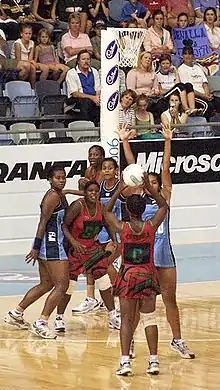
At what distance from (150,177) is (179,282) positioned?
475 centimetres

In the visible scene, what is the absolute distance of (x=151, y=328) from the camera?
995 centimetres

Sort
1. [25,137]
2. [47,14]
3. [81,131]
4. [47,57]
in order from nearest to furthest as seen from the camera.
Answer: [25,137]
[81,131]
[47,57]
[47,14]

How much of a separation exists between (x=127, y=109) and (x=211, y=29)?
4611 millimetres

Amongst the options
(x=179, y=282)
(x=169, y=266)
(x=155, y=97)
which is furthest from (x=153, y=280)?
(x=155, y=97)

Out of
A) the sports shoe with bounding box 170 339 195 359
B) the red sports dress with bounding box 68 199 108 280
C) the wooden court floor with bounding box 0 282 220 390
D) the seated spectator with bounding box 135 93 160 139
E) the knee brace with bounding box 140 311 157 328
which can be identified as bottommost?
the wooden court floor with bounding box 0 282 220 390

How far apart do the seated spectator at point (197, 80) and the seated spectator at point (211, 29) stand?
1.14 metres

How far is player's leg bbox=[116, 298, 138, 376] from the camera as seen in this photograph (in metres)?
9.92

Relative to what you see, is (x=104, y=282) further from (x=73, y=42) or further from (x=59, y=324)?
(x=73, y=42)

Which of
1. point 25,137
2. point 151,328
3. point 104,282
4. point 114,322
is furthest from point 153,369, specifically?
point 25,137

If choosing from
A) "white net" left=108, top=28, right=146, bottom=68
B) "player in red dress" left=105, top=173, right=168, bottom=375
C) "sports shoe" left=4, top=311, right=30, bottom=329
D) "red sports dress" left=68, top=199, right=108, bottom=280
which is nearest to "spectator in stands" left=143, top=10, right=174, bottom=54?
"white net" left=108, top=28, right=146, bottom=68

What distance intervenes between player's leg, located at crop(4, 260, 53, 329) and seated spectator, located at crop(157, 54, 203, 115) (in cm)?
726

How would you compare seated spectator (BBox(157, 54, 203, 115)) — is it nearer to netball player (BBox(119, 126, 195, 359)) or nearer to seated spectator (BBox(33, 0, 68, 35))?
seated spectator (BBox(33, 0, 68, 35))

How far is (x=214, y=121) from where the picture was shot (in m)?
19.2

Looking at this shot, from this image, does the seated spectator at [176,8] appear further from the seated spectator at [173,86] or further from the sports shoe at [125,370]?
the sports shoe at [125,370]
